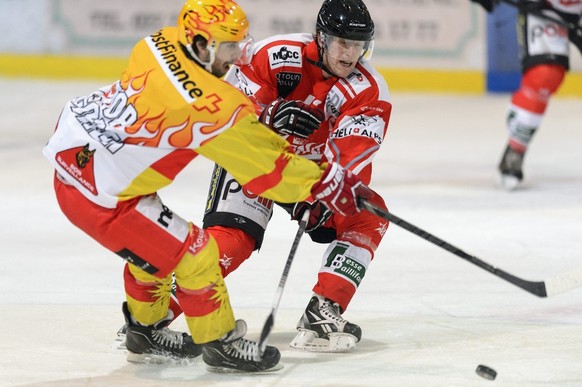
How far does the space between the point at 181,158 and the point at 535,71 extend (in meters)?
3.54

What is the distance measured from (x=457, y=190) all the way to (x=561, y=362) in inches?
112

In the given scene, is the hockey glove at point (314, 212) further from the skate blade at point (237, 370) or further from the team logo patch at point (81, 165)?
the team logo patch at point (81, 165)

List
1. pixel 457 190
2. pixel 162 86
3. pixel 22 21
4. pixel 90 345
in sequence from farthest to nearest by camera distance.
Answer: pixel 22 21
pixel 457 190
pixel 90 345
pixel 162 86

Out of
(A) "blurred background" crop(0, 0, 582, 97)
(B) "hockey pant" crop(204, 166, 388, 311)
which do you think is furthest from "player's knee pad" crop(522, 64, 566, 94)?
(B) "hockey pant" crop(204, 166, 388, 311)

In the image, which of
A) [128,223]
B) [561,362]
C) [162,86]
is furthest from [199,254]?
[561,362]

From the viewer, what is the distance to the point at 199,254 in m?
3.05

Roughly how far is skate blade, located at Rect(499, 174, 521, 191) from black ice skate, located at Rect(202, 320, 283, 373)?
3.13 m

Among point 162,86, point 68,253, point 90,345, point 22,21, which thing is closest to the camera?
point 162,86

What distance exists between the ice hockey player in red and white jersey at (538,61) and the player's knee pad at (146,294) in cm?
317

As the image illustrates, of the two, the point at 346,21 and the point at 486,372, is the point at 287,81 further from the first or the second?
the point at 486,372

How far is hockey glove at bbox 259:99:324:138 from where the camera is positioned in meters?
3.47

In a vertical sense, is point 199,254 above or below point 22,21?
above

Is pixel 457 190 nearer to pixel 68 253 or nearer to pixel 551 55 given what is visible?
pixel 551 55

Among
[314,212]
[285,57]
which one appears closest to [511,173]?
[285,57]
